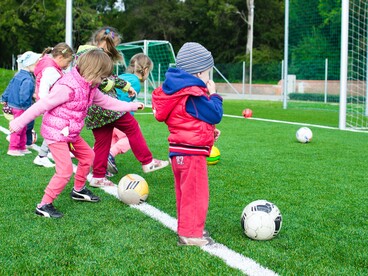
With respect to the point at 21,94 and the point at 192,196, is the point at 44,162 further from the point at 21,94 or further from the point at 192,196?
the point at 192,196

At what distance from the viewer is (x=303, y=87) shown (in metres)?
31.1

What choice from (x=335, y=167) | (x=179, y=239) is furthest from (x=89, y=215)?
(x=335, y=167)

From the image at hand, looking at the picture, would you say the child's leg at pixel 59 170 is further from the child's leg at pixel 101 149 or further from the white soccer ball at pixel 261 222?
the white soccer ball at pixel 261 222

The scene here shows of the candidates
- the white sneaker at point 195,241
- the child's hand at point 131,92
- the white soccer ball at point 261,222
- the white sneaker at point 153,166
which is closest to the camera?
the white sneaker at point 195,241

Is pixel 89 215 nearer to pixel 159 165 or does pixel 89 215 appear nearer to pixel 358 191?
pixel 159 165

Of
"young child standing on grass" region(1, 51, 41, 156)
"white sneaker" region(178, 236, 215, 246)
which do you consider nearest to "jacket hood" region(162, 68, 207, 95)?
"white sneaker" region(178, 236, 215, 246)

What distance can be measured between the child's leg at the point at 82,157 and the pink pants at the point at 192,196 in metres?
1.48

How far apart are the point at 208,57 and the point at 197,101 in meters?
0.33

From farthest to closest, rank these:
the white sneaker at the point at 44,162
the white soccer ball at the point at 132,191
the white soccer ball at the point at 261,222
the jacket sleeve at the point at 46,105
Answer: the white sneaker at the point at 44,162
the white soccer ball at the point at 132,191
the jacket sleeve at the point at 46,105
the white soccer ball at the point at 261,222

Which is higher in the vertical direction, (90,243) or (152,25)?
(152,25)

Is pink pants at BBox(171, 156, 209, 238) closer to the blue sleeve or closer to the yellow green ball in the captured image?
the blue sleeve

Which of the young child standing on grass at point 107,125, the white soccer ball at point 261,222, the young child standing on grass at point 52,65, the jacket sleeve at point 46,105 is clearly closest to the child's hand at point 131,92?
the young child standing on grass at point 107,125

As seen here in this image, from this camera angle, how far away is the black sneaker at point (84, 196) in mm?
4895

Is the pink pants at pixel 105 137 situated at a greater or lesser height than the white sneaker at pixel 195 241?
greater
